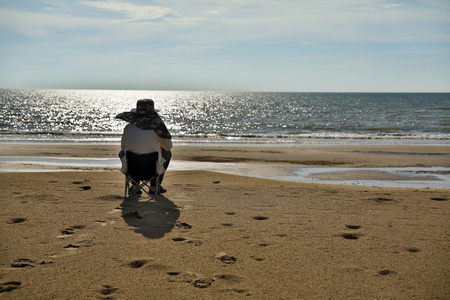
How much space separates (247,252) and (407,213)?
10.0 ft

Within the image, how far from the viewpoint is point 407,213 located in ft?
19.7

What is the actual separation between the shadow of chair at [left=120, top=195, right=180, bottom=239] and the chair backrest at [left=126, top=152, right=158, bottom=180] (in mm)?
431

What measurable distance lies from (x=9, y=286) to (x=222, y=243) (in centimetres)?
216

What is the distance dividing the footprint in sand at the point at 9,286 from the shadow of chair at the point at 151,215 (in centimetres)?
160

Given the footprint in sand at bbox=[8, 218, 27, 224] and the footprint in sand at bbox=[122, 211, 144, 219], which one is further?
the footprint in sand at bbox=[122, 211, 144, 219]

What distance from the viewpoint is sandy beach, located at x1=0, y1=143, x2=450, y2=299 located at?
136 inches

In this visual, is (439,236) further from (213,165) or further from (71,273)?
(213,165)

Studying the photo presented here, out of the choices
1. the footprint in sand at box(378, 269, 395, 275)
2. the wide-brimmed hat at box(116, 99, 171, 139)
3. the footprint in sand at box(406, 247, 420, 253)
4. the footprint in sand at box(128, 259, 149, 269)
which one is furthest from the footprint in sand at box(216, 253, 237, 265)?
the wide-brimmed hat at box(116, 99, 171, 139)

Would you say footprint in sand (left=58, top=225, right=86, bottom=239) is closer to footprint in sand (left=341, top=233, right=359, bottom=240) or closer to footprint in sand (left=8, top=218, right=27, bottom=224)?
footprint in sand (left=8, top=218, right=27, bottom=224)

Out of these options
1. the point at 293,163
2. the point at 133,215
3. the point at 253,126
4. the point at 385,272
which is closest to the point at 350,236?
the point at 385,272

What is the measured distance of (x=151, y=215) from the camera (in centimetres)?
573

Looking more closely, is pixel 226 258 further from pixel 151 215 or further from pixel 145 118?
pixel 145 118

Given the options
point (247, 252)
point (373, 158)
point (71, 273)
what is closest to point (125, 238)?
point (71, 273)

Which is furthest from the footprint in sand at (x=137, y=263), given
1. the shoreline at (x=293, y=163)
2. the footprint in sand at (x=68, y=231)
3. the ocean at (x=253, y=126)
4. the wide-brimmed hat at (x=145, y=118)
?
the ocean at (x=253, y=126)
